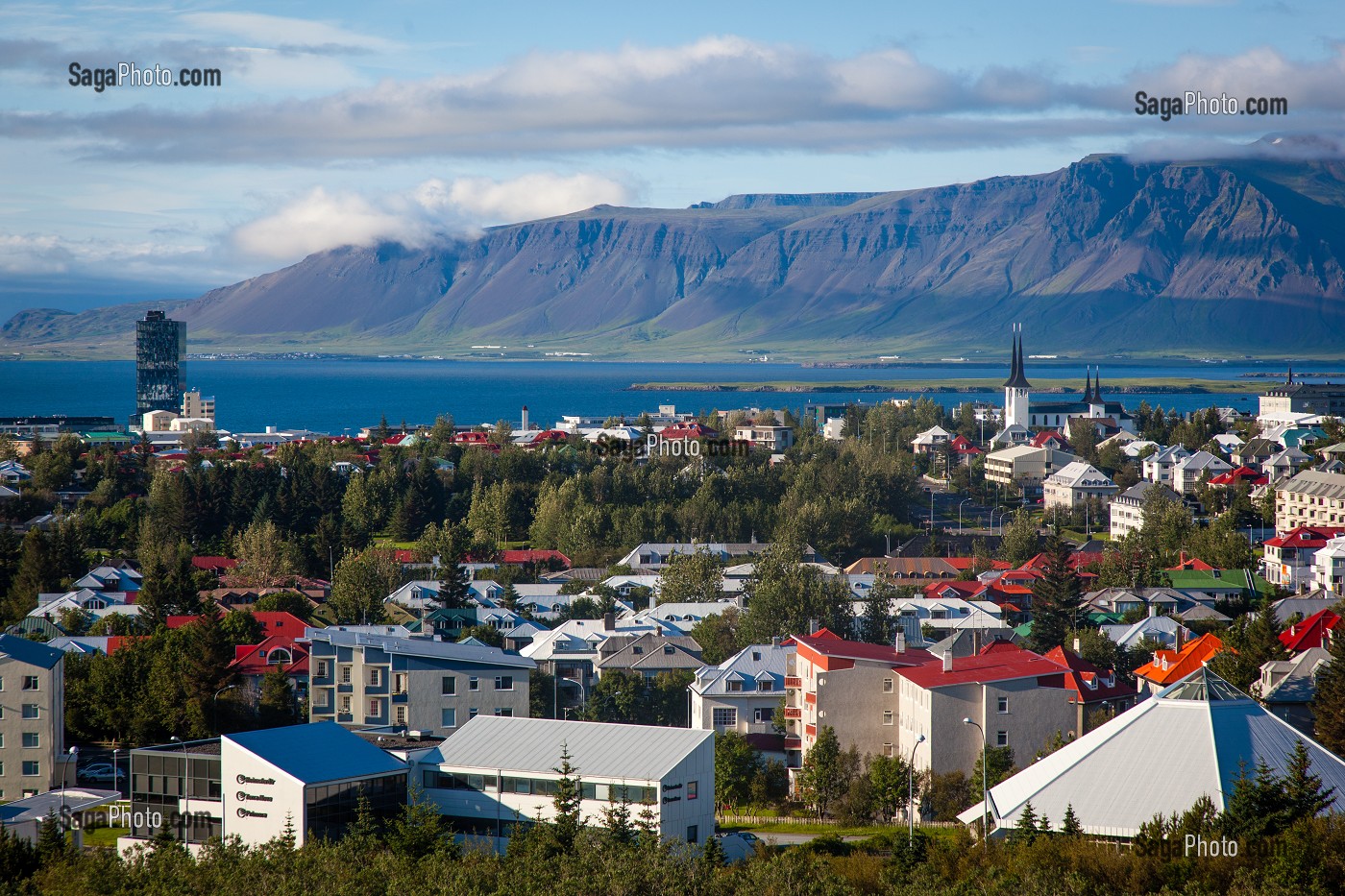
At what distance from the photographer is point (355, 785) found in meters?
27.7

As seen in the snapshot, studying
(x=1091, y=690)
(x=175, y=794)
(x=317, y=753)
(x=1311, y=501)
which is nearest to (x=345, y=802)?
(x=317, y=753)

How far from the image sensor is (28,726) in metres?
33.8

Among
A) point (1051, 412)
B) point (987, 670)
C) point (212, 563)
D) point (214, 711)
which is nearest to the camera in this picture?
point (987, 670)

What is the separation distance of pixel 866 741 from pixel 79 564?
34429 mm

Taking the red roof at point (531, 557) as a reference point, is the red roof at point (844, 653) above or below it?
above

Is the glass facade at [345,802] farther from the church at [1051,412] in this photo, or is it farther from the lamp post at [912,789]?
the church at [1051,412]

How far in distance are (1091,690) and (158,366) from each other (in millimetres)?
117128

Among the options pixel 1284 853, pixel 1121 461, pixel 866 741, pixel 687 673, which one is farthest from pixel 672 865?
pixel 1121 461

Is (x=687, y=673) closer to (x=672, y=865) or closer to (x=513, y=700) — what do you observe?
(x=513, y=700)

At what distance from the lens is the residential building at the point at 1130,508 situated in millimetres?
75000

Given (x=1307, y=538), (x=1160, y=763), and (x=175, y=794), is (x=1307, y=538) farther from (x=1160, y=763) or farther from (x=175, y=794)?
(x=175, y=794)

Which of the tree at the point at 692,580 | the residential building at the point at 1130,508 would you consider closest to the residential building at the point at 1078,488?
the residential building at the point at 1130,508

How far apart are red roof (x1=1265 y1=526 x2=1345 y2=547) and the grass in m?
44.5

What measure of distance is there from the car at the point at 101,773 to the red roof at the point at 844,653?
13666mm
